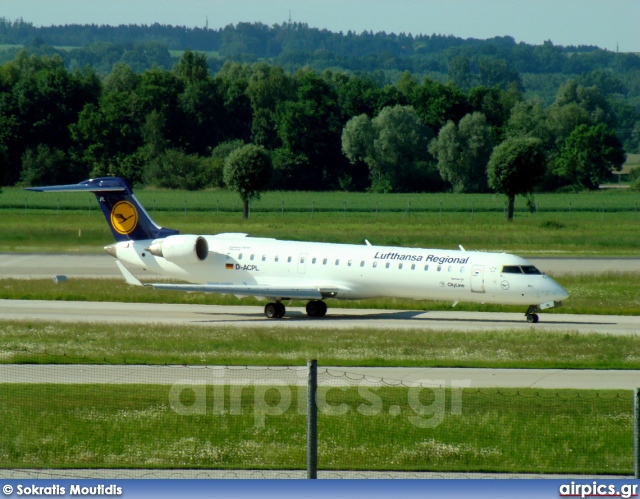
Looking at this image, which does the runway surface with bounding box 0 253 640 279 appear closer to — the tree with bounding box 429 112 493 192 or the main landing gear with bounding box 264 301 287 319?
the main landing gear with bounding box 264 301 287 319

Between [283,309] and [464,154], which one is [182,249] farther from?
[464,154]

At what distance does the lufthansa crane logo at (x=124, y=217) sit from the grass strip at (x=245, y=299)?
9.50 feet

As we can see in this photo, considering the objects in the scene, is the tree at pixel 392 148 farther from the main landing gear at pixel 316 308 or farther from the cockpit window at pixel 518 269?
the cockpit window at pixel 518 269

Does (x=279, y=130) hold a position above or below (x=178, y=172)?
above

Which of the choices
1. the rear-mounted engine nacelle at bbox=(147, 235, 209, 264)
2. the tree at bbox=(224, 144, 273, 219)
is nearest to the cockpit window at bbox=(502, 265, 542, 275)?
the rear-mounted engine nacelle at bbox=(147, 235, 209, 264)

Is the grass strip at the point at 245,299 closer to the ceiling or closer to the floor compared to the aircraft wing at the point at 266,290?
closer to the floor

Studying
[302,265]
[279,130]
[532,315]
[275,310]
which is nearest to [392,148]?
[279,130]

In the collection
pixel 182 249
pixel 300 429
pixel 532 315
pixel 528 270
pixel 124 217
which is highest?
pixel 300 429

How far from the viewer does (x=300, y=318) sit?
3603 centimetres

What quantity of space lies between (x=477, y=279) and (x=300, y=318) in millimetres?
6632

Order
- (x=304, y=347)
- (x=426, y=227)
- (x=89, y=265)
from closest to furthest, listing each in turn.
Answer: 1. (x=304, y=347)
2. (x=89, y=265)
3. (x=426, y=227)

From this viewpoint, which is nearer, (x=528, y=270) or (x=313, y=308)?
(x=528, y=270)

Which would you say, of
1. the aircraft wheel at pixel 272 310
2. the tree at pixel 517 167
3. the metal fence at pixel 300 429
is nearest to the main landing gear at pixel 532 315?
the aircraft wheel at pixel 272 310

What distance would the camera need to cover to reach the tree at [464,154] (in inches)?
4409
